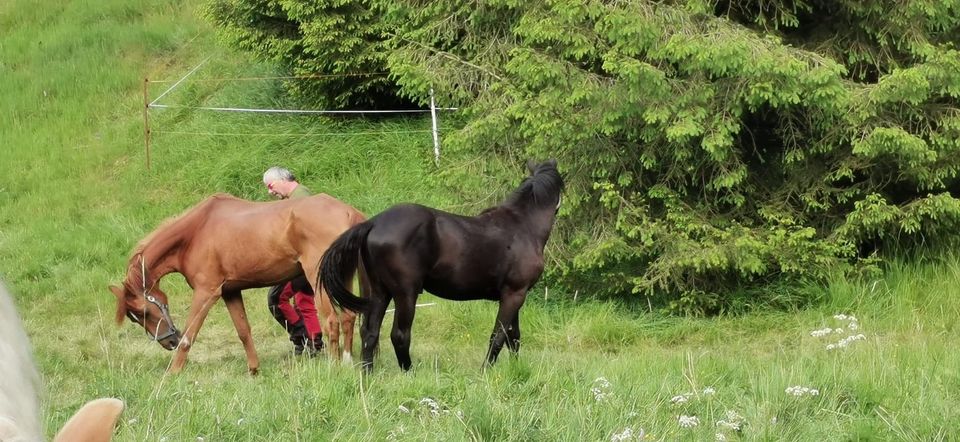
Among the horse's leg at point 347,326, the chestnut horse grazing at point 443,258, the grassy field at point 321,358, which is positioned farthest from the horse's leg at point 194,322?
the chestnut horse grazing at point 443,258

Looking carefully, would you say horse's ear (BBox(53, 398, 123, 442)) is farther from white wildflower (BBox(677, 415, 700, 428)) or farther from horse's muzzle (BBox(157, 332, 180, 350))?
horse's muzzle (BBox(157, 332, 180, 350))

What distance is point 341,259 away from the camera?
7.41 m

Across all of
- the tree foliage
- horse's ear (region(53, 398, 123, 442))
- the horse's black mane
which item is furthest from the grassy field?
horse's ear (region(53, 398, 123, 442))

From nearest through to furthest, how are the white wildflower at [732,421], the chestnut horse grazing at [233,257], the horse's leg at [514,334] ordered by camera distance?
1. the white wildflower at [732,421]
2. the horse's leg at [514,334]
3. the chestnut horse grazing at [233,257]

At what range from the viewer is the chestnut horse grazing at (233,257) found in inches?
338

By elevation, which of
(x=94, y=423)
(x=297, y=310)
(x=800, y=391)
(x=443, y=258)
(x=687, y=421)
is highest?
(x=94, y=423)

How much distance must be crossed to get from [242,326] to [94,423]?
7.27 meters

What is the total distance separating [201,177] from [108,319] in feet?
15.3

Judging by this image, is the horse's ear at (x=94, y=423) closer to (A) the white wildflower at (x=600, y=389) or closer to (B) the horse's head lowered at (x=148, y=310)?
(A) the white wildflower at (x=600, y=389)

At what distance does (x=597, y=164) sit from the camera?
33.3ft

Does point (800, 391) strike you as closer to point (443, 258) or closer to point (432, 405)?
point (432, 405)

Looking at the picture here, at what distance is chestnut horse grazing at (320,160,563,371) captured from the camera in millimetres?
7402

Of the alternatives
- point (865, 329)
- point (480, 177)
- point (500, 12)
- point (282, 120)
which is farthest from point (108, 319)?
point (865, 329)

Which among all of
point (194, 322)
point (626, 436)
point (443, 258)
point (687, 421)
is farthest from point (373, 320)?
point (626, 436)
